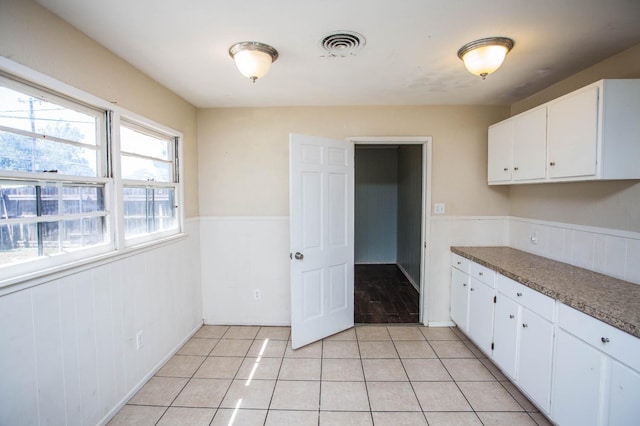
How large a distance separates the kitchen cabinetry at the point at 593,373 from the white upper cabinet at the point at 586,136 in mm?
961

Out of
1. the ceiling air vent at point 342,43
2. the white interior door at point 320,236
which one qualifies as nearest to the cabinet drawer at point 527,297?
the white interior door at point 320,236

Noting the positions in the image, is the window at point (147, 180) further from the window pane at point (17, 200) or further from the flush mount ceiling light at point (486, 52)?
the flush mount ceiling light at point (486, 52)

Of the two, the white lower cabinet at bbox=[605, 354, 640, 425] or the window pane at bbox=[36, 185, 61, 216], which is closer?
the white lower cabinet at bbox=[605, 354, 640, 425]


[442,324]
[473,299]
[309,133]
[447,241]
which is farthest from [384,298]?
[309,133]

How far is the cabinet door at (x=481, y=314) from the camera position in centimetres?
239

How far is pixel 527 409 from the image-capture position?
194 cm

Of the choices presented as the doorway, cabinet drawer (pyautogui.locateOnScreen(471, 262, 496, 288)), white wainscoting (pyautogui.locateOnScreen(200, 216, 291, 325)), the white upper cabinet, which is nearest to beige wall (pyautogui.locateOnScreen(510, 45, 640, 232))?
the white upper cabinet

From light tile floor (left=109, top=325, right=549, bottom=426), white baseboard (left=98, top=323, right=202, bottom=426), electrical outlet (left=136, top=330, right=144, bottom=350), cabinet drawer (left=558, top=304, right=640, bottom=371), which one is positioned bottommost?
light tile floor (left=109, top=325, right=549, bottom=426)

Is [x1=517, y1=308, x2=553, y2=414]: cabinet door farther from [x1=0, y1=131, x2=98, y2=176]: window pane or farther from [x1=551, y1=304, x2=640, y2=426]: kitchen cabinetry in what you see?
[x1=0, y1=131, x2=98, y2=176]: window pane

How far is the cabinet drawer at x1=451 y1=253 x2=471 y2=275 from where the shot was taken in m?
2.83

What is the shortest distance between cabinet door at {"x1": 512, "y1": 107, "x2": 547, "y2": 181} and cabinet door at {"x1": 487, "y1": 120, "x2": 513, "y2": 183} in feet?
0.27

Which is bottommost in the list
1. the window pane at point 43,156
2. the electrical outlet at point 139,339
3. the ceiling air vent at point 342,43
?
the electrical outlet at point 139,339

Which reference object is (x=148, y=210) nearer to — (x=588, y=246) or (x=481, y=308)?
(x=481, y=308)

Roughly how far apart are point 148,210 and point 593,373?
3.16 metres
